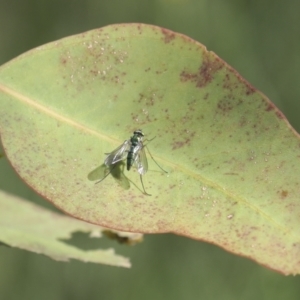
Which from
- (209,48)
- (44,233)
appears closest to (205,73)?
(44,233)

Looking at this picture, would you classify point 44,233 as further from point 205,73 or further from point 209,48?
point 209,48

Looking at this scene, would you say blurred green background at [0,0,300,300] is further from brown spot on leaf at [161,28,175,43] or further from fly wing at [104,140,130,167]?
brown spot on leaf at [161,28,175,43]

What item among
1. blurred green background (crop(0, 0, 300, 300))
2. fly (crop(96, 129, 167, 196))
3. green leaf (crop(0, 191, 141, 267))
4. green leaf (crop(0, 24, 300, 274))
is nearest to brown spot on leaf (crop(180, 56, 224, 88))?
green leaf (crop(0, 24, 300, 274))

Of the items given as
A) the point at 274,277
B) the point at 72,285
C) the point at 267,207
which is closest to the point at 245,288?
the point at 274,277

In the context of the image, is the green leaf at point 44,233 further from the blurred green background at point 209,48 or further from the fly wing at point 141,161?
the blurred green background at point 209,48

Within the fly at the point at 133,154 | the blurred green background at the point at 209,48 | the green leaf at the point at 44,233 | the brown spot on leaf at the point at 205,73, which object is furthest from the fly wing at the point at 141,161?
the blurred green background at the point at 209,48

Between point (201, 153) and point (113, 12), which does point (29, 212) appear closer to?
point (201, 153)
